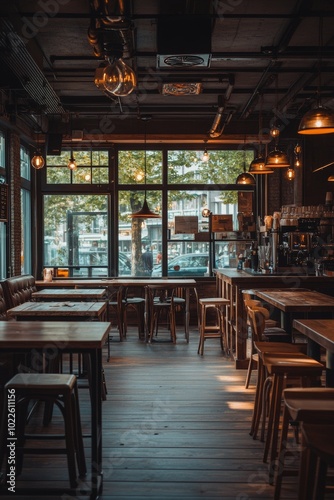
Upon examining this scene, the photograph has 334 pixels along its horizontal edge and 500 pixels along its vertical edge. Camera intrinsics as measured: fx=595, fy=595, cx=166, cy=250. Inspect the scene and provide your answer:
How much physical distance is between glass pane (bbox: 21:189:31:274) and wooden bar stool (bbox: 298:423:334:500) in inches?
330

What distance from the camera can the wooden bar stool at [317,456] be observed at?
2.24m

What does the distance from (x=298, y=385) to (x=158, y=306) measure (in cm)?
462

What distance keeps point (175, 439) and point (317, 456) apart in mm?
2163

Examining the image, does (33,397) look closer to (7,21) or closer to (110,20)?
(110,20)

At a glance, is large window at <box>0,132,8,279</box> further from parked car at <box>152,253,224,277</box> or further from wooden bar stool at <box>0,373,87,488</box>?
wooden bar stool at <box>0,373,87,488</box>

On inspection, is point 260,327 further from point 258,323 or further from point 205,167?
point 205,167

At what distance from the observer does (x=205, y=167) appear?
11.2 m

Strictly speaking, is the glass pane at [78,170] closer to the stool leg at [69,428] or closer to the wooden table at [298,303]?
the wooden table at [298,303]

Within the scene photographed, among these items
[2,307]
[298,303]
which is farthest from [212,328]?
[298,303]

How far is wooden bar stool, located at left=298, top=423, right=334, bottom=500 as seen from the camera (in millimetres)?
2238

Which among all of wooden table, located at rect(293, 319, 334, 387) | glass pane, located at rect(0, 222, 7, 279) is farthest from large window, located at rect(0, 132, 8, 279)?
wooden table, located at rect(293, 319, 334, 387)

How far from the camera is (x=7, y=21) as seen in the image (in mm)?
5168

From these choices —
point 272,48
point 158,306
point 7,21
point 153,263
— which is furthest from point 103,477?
point 153,263

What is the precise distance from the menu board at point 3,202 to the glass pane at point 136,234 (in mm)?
2888
